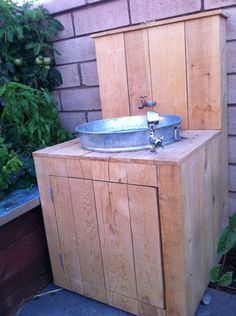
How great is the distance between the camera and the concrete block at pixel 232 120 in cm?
166

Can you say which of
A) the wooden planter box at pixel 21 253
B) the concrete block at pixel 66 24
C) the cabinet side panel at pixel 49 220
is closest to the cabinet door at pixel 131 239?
the cabinet side panel at pixel 49 220

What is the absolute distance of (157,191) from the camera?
120 cm

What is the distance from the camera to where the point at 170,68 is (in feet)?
5.35

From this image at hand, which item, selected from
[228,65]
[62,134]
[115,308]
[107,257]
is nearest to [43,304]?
[115,308]

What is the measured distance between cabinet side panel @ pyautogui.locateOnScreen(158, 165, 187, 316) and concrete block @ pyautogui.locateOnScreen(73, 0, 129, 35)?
111 cm

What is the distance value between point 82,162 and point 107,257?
0.47m

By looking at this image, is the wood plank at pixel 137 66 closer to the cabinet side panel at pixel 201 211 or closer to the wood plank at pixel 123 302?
the cabinet side panel at pixel 201 211

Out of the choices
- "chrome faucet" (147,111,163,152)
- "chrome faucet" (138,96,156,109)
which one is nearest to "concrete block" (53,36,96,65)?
"chrome faucet" (138,96,156,109)

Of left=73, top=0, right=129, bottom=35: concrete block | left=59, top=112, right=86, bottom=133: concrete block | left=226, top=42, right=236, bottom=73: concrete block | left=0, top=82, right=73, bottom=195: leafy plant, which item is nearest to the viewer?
left=226, top=42, right=236, bottom=73: concrete block

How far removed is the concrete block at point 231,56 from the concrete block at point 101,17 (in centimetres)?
61

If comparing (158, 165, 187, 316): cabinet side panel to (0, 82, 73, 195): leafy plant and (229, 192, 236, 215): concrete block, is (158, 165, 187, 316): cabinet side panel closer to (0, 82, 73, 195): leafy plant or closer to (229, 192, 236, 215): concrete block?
(229, 192, 236, 215): concrete block

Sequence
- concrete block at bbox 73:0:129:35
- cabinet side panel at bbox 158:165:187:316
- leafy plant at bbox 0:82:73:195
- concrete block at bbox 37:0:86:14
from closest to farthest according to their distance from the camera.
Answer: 1. cabinet side panel at bbox 158:165:187:316
2. leafy plant at bbox 0:82:73:195
3. concrete block at bbox 73:0:129:35
4. concrete block at bbox 37:0:86:14

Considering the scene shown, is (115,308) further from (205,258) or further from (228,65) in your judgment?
→ (228,65)

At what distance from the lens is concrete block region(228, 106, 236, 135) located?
1661mm
